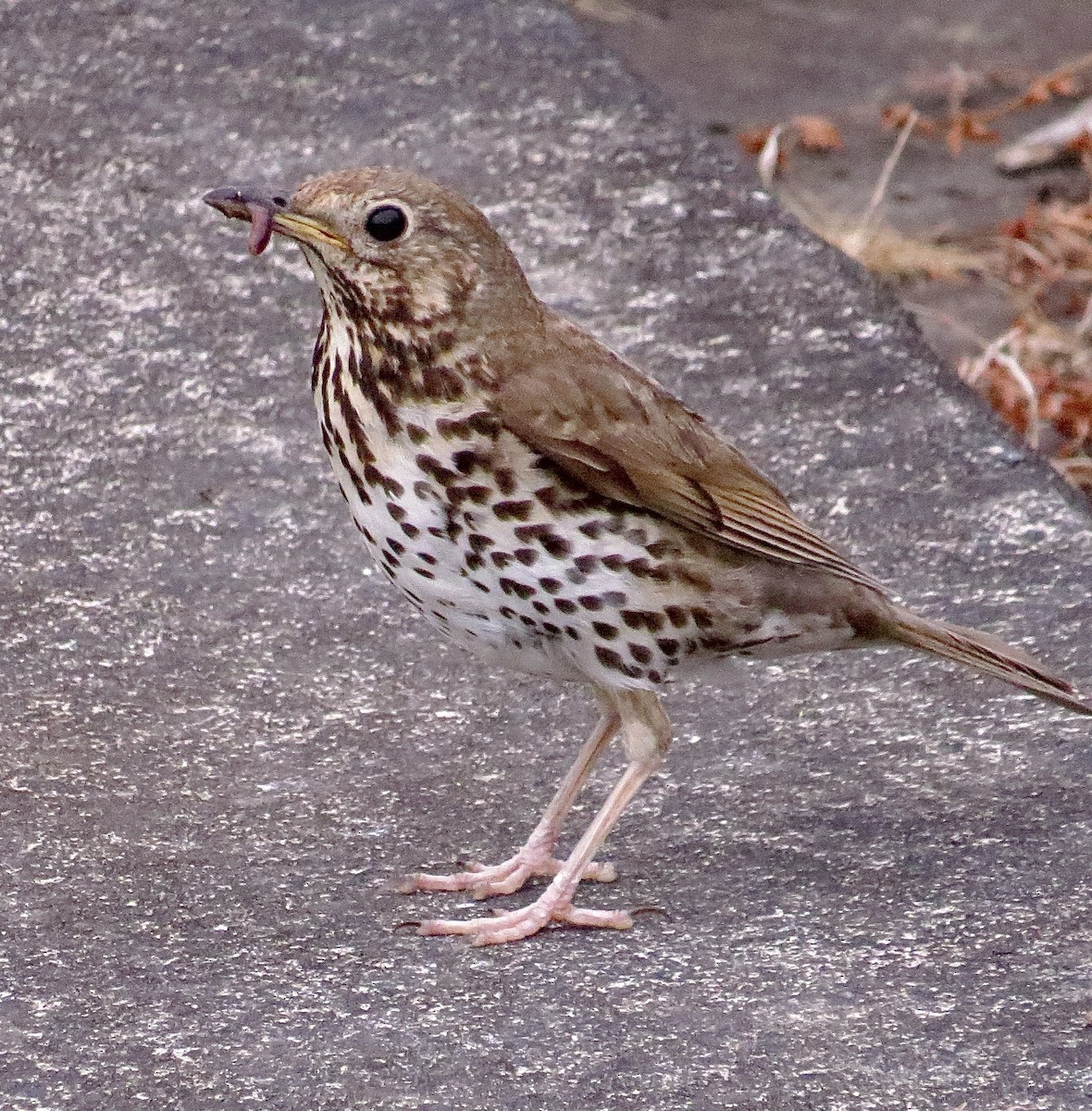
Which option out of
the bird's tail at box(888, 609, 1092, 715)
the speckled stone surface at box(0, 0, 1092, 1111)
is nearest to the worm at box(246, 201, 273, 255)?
the speckled stone surface at box(0, 0, 1092, 1111)

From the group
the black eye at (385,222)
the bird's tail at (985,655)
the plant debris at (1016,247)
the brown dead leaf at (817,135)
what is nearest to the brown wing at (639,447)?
the bird's tail at (985,655)

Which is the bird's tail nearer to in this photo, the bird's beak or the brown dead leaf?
the bird's beak

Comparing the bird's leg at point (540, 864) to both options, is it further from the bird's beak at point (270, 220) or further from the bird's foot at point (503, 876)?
the bird's beak at point (270, 220)

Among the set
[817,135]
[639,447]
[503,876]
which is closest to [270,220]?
[639,447]

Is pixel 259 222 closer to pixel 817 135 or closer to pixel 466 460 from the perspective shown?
pixel 466 460

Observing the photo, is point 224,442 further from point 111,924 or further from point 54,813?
point 111,924

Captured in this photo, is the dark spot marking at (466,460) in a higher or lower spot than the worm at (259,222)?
lower

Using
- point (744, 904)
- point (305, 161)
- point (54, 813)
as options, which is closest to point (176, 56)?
point (305, 161)
